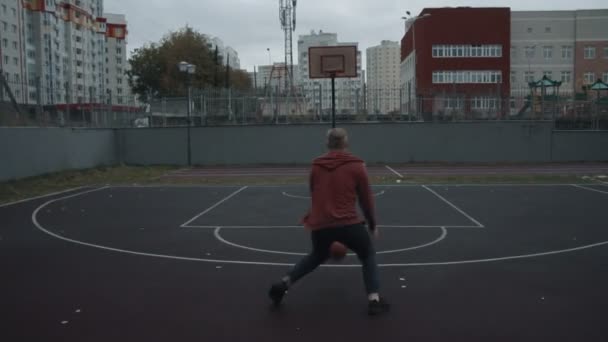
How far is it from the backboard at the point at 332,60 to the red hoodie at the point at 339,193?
11546 millimetres

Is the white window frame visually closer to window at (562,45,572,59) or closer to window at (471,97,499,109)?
window at (562,45,572,59)

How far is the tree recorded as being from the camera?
41.5m

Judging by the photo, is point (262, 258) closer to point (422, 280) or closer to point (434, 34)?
point (422, 280)

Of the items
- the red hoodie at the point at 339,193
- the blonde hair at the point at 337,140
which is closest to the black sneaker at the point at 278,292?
the red hoodie at the point at 339,193

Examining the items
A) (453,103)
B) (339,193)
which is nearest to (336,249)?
(339,193)

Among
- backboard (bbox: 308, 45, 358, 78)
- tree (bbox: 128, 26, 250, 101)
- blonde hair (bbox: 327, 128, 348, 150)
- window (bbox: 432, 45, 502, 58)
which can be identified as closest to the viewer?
blonde hair (bbox: 327, 128, 348, 150)

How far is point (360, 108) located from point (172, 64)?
1938cm

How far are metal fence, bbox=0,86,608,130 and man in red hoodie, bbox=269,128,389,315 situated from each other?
72.5 feet

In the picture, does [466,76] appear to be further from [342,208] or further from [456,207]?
[342,208]

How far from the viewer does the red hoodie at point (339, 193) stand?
196 inches

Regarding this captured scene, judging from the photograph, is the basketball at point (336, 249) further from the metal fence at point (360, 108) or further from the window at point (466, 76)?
the window at point (466, 76)

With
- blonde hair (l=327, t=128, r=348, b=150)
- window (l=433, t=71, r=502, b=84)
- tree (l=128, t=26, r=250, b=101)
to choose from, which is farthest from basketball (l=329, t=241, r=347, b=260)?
window (l=433, t=71, r=502, b=84)

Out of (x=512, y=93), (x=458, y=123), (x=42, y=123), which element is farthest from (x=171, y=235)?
(x=512, y=93)

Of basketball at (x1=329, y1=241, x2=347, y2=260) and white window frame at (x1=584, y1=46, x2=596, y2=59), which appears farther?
white window frame at (x1=584, y1=46, x2=596, y2=59)
